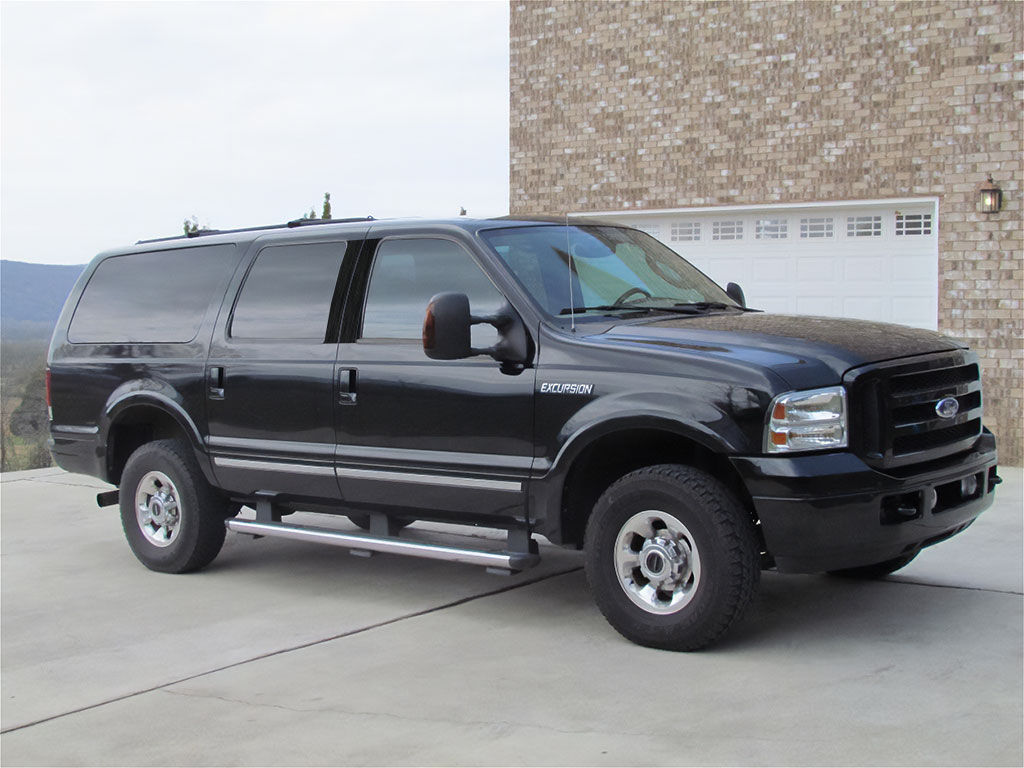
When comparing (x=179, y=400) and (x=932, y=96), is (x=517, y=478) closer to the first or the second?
(x=179, y=400)

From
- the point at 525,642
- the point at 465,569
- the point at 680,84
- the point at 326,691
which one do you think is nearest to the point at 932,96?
the point at 680,84

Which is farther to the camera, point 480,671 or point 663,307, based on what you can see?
point 663,307

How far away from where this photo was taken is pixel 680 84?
1427 centimetres

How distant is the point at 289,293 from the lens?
7270mm

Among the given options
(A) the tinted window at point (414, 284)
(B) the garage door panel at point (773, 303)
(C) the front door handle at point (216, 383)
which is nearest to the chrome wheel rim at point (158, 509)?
(C) the front door handle at point (216, 383)

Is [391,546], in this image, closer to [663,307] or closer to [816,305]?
[663,307]

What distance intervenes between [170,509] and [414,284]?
93.2 inches

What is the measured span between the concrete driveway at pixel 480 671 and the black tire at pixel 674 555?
6.6 inches

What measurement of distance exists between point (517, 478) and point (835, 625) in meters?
1.71

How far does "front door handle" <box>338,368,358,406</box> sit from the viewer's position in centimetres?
674

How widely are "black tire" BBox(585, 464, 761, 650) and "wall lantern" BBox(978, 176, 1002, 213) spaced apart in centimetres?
791

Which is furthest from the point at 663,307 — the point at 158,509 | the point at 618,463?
the point at 158,509

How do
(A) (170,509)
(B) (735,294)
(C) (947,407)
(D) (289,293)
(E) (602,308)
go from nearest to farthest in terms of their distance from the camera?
(C) (947,407)
(E) (602,308)
(D) (289,293)
(B) (735,294)
(A) (170,509)

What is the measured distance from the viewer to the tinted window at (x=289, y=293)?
707 cm
